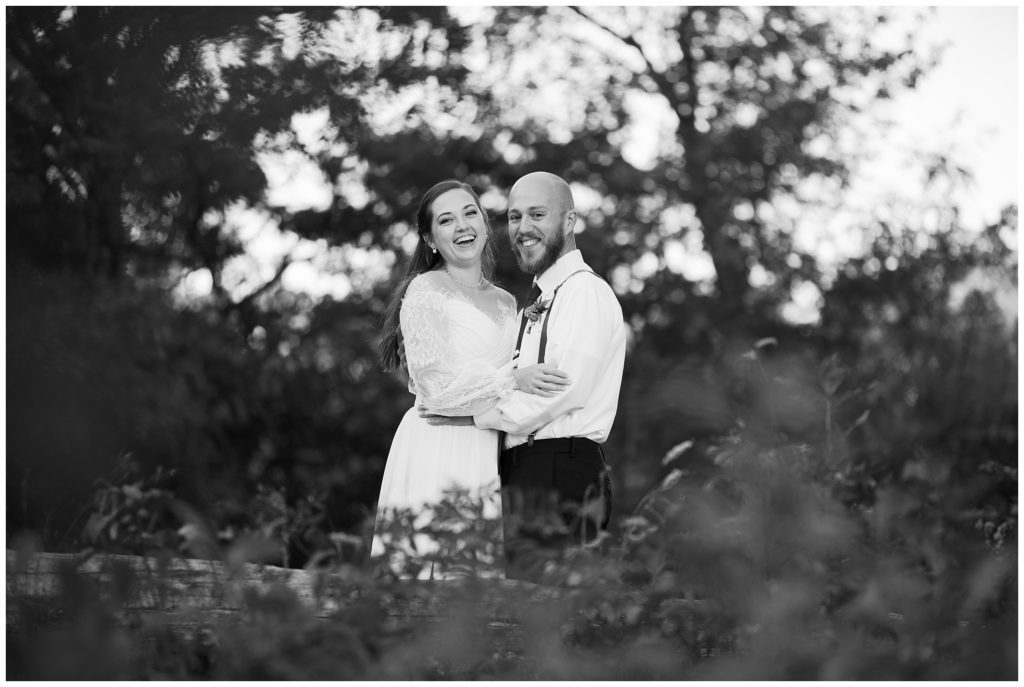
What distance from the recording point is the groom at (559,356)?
4152 mm

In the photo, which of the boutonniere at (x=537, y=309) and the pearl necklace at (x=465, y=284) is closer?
the boutonniere at (x=537, y=309)

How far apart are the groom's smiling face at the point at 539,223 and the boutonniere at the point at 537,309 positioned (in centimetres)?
14

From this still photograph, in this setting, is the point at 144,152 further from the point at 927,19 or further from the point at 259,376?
the point at 927,19

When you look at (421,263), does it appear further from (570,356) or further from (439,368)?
(570,356)

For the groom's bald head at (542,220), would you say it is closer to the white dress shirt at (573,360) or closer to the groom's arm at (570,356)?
the white dress shirt at (573,360)

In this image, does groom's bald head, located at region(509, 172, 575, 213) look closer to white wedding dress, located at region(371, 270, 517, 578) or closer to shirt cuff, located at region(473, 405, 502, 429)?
white wedding dress, located at region(371, 270, 517, 578)

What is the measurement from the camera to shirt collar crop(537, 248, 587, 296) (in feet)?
14.4

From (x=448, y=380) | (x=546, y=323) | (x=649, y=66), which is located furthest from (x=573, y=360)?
(x=649, y=66)

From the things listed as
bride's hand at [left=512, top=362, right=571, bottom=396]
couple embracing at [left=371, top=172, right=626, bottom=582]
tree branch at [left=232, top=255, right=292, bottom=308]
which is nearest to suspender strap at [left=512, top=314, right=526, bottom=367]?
couple embracing at [left=371, top=172, right=626, bottom=582]

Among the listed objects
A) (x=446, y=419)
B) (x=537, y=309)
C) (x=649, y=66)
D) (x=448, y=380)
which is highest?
(x=649, y=66)

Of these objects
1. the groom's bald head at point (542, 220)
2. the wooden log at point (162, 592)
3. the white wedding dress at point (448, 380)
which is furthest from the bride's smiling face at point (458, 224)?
the wooden log at point (162, 592)

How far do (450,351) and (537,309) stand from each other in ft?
1.19

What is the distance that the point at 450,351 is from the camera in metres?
4.49

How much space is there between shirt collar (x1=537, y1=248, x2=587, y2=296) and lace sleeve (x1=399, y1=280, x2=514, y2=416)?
322 mm
